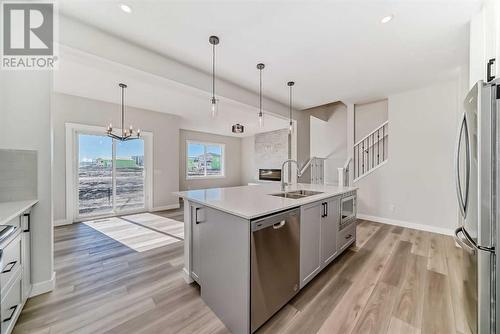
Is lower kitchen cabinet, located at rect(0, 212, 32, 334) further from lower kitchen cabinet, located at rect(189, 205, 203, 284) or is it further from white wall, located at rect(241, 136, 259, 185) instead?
white wall, located at rect(241, 136, 259, 185)

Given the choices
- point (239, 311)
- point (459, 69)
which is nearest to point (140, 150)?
point (239, 311)

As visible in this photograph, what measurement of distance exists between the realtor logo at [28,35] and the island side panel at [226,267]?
2.19 meters

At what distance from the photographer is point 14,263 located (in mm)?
1455

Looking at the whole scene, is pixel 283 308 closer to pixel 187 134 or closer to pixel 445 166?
pixel 445 166

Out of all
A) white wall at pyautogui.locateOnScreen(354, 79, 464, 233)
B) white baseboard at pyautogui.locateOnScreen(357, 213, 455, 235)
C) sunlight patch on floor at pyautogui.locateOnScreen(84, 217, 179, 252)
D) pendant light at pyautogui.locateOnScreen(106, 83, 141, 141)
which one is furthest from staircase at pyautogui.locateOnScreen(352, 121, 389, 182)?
pendant light at pyautogui.locateOnScreen(106, 83, 141, 141)

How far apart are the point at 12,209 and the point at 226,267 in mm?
1755

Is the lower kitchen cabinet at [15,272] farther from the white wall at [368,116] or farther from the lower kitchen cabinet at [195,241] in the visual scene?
the white wall at [368,116]

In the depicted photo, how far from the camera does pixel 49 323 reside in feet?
5.19

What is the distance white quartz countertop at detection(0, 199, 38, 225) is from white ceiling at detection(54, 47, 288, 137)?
1535 millimetres

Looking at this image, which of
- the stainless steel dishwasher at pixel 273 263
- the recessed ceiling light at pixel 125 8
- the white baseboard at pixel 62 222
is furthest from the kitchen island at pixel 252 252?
the white baseboard at pixel 62 222

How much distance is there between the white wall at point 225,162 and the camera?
7.46 meters

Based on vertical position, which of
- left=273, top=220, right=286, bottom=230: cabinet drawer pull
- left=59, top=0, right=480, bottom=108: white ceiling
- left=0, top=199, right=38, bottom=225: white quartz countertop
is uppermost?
left=59, top=0, right=480, bottom=108: white ceiling

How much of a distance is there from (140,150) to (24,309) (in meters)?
4.13

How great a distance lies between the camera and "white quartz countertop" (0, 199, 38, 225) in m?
1.33
